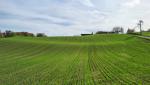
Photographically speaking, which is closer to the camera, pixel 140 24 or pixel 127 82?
pixel 127 82

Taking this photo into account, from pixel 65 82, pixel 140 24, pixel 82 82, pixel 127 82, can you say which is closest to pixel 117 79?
pixel 127 82

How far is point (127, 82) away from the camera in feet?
42.2

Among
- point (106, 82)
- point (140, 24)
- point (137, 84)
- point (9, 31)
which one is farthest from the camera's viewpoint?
point (9, 31)

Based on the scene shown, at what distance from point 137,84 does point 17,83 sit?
6931 mm

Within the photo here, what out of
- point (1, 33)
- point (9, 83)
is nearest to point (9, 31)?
point (1, 33)

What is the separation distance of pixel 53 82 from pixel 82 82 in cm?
175

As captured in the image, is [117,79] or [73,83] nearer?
[73,83]

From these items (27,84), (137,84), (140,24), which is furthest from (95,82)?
(140,24)

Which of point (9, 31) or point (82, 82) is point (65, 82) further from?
point (9, 31)

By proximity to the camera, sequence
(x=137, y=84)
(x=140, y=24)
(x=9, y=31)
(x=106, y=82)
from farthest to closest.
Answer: (x=9, y=31) < (x=140, y=24) < (x=106, y=82) < (x=137, y=84)

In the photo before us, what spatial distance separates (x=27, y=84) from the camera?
41.9 ft

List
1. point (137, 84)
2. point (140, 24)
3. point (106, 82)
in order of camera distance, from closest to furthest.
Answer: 1. point (137, 84)
2. point (106, 82)
3. point (140, 24)

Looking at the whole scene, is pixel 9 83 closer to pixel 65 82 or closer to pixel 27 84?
pixel 27 84

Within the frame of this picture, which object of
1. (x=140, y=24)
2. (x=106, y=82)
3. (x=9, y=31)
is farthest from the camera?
(x=9, y=31)
